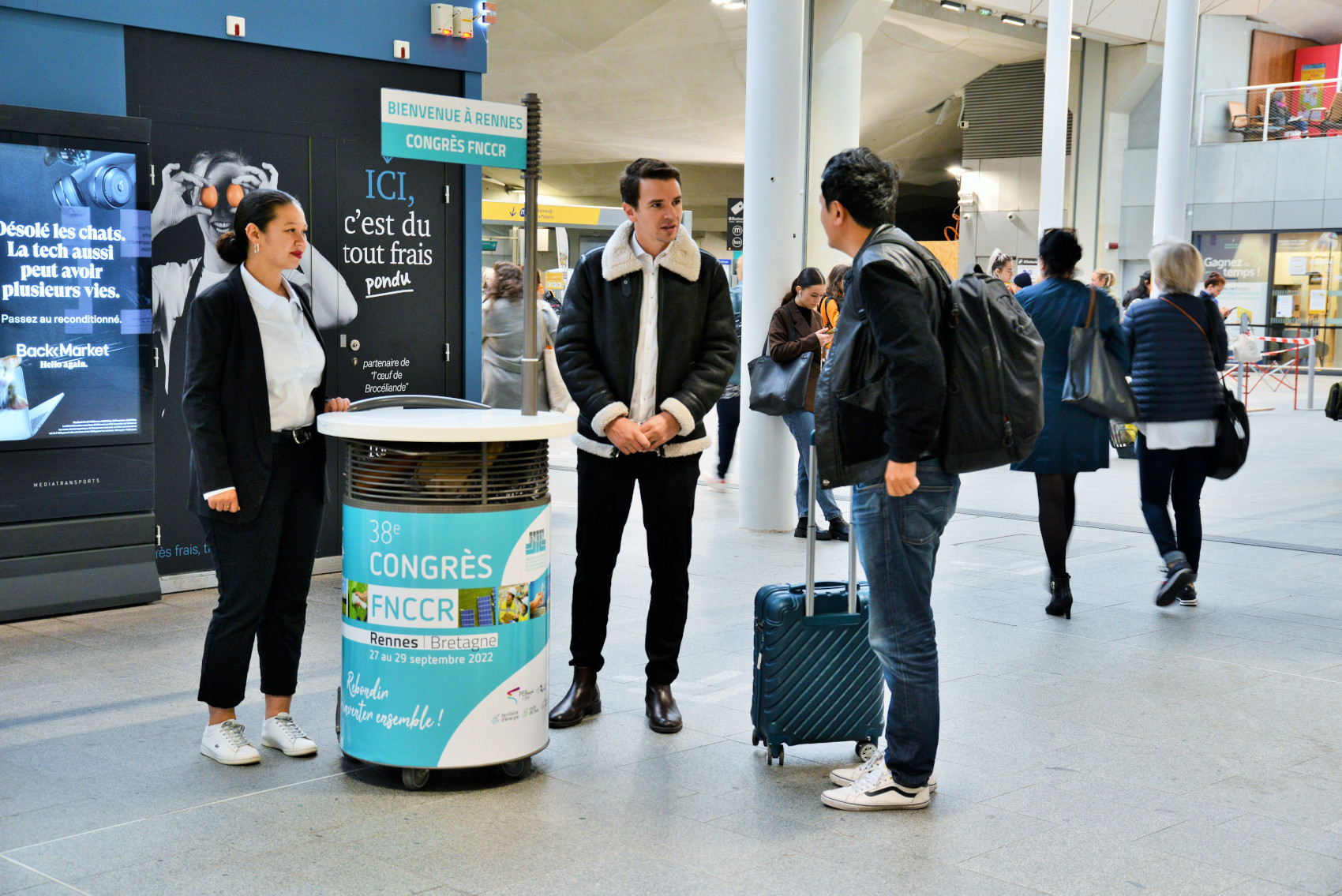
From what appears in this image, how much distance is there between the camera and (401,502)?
11.6 ft

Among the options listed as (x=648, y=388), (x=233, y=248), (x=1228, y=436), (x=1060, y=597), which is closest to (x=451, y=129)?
(x=233, y=248)

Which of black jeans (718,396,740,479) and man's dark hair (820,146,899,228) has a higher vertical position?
man's dark hair (820,146,899,228)

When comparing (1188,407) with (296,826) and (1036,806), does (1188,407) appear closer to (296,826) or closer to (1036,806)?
(1036,806)

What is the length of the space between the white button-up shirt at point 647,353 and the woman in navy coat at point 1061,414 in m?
2.54

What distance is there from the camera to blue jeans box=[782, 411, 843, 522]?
7.77 metres

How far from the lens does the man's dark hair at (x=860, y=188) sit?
352 centimetres

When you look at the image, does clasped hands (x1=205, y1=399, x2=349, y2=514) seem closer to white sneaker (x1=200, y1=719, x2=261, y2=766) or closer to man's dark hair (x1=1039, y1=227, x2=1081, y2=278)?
white sneaker (x1=200, y1=719, x2=261, y2=766)

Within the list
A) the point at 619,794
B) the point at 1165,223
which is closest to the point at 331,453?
the point at 619,794

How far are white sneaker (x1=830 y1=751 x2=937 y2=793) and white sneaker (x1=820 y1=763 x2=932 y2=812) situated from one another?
0.06 metres

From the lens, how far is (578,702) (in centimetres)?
434

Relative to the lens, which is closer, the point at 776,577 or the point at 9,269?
the point at 9,269

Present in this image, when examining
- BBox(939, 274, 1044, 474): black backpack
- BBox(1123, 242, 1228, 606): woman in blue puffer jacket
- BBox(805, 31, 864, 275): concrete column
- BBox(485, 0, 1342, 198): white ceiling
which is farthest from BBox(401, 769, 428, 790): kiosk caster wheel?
BBox(485, 0, 1342, 198): white ceiling

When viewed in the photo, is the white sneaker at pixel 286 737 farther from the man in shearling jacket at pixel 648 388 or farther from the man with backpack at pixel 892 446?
the man with backpack at pixel 892 446

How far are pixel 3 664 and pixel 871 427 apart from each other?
3.70 m
